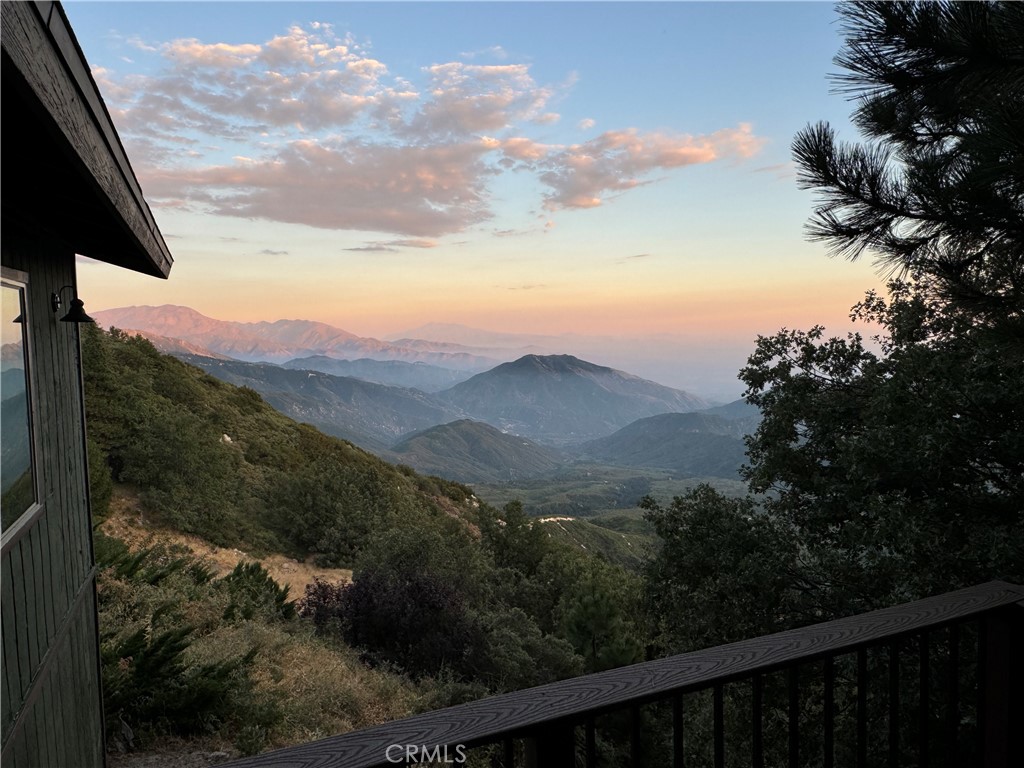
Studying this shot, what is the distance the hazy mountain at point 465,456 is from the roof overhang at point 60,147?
491 feet

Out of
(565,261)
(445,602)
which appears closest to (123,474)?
(445,602)

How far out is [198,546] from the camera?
51.5 ft

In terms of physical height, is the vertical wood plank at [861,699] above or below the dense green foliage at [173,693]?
above

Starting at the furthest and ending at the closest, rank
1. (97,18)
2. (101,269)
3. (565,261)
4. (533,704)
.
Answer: (565,261) → (101,269) → (97,18) → (533,704)

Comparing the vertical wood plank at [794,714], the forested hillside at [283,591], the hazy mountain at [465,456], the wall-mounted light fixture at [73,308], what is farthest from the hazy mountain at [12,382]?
the hazy mountain at [465,456]

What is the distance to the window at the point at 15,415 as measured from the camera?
7.42ft

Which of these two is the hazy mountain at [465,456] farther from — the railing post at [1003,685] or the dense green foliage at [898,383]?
the railing post at [1003,685]

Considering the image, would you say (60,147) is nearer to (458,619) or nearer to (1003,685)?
(1003,685)

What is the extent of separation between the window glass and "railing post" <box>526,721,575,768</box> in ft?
A: 7.22

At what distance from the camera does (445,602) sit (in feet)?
36.5

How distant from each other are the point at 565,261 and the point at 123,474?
177 ft

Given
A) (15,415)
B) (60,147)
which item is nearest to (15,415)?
(15,415)

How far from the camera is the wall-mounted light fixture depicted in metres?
3.30

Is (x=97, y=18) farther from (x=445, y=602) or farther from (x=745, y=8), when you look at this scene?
(x=445, y=602)
